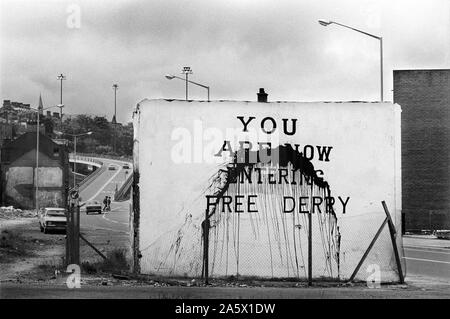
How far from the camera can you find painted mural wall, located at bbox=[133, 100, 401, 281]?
17234 mm

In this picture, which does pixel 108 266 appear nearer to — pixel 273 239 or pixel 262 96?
pixel 273 239

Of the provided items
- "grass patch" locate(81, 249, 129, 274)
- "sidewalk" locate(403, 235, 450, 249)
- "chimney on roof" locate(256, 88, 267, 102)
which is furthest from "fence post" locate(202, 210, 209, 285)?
"sidewalk" locate(403, 235, 450, 249)

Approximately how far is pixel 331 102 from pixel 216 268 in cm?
498

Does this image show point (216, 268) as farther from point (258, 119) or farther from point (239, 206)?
point (258, 119)

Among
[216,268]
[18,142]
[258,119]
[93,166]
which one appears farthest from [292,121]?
[93,166]

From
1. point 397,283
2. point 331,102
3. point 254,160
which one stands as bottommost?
point 397,283

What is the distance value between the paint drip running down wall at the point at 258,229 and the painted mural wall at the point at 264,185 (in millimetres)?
25

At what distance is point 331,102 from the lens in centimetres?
1742

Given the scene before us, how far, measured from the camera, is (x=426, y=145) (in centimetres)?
6062

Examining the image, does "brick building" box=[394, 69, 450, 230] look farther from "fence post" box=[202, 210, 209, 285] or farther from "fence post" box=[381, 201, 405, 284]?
"fence post" box=[202, 210, 209, 285]

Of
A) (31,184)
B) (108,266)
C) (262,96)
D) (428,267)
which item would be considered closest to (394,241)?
(262,96)

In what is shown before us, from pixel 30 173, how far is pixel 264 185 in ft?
269
